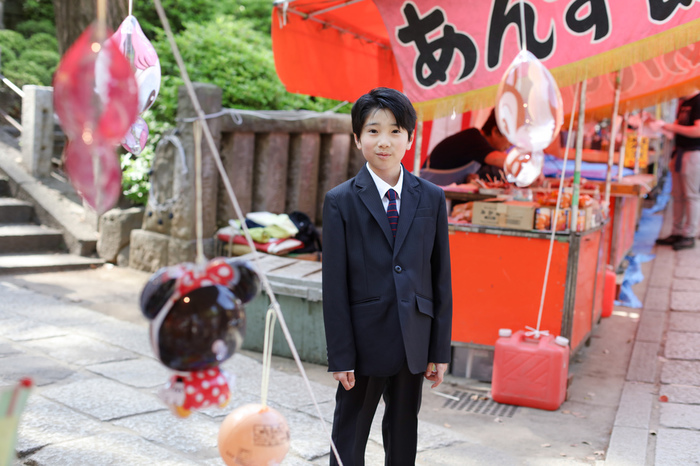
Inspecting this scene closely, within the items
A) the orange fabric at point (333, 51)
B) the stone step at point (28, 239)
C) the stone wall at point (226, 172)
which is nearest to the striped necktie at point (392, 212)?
the orange fabric at point (333, 51)

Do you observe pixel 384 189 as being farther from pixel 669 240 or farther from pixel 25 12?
pixel 25 12

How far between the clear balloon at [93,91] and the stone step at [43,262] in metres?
6.32

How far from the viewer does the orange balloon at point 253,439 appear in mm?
1772

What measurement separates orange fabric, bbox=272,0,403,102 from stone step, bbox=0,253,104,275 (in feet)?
11.2

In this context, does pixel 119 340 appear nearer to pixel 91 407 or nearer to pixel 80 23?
pixel 91 407

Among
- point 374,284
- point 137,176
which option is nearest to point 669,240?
point 137,176

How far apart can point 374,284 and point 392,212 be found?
29 cm

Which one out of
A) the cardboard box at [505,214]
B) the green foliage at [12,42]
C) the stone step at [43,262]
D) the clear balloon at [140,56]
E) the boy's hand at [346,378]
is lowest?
the stone step at [43,262]

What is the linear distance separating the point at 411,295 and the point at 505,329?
2.43 meters

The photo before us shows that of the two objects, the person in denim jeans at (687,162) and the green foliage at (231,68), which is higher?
the green foliage at (231,68)

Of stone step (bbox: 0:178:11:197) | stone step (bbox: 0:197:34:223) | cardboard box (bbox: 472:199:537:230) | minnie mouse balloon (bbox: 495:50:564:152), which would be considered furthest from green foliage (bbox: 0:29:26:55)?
minnie mouse balloon (bbox: 495:50:564:152)

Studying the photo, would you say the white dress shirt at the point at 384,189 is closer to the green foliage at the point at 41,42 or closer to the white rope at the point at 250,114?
the white rope at the point at 250,114

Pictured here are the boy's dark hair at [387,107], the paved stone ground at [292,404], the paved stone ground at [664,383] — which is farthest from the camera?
the paved stone ground at [664,383]

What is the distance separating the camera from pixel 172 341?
4.86 ft
